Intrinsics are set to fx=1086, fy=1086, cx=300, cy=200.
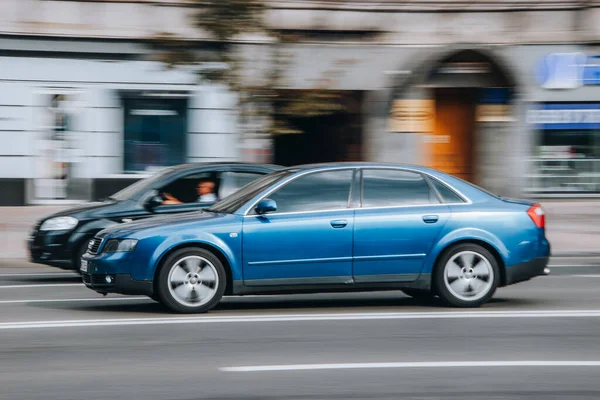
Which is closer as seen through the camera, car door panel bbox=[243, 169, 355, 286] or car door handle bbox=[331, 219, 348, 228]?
car door panel bbox=[243, 169, 355, 286]

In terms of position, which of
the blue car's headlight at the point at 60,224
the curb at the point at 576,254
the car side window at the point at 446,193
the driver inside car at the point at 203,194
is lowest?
the curb at the point at 576,254

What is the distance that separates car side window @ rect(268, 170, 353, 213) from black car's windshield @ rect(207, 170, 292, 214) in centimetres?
18

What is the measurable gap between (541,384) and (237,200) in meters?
3.94

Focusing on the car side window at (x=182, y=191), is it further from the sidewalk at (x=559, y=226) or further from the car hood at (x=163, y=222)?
the sidewalk at (x=559, y=226)

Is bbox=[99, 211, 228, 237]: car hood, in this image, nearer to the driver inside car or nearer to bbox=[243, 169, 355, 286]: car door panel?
bbox=[243, 169, 355, 286]: car door panel

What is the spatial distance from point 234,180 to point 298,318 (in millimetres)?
3612

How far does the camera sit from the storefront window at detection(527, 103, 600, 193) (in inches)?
865

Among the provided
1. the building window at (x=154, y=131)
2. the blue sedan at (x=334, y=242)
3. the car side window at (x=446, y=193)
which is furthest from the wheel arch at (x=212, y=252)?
the building window at (x=154, y=131)

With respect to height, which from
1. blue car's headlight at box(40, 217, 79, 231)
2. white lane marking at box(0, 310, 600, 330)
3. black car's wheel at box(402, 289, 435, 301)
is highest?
blue car's headlight at box(40, 217, 79, 231)

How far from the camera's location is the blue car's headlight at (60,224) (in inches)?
464

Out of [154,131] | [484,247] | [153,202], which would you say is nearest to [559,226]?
[154,131]

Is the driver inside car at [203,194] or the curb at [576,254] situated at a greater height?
the driver inside car at [203,194]

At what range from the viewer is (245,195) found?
935cm

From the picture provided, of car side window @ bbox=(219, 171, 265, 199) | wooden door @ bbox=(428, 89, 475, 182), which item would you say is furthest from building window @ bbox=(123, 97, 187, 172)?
car side window @ bbox=(219, 171, 265, 199)
